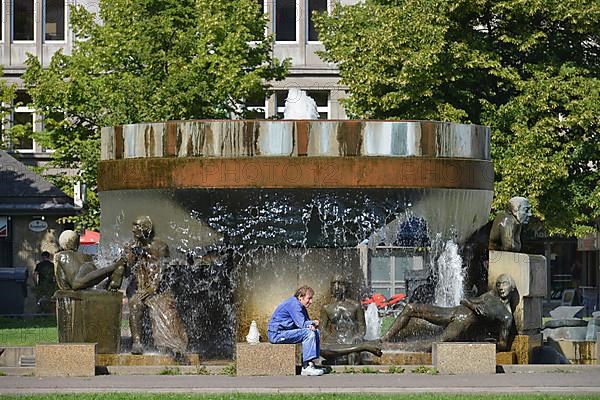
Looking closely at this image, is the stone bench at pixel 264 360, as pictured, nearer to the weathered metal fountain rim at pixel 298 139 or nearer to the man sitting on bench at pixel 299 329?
the man sitting on bench at pixel 299 329

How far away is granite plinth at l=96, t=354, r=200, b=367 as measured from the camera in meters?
22.9

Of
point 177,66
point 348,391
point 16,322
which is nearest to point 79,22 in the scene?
point 177,66

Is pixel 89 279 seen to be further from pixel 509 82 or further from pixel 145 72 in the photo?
pixel 145 72

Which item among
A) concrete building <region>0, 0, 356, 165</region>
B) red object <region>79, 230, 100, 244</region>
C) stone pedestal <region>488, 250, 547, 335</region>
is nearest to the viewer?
stone pedestal <region>488, 250, 547, 335</region>

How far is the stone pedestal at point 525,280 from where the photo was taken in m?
23.8

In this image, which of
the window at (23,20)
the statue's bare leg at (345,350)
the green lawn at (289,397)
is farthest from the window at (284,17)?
the green lawn at (289,397)

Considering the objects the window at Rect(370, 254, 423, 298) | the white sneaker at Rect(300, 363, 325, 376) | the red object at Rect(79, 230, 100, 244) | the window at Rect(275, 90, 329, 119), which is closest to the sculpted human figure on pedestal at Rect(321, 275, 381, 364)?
the white sneaker at Rect(300, 363, 325, 376)

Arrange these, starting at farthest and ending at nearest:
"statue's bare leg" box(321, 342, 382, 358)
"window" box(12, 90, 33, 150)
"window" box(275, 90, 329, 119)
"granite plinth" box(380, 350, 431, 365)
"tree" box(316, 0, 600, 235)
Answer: "window" box(275, 90, 329, 119) → "window" box(12, 90, 33, 150) → "tree" box(316, 0, 600, 235) → "granite plinth" box(380, 350, 431, 365) → "statue's bare leg" box(321, 342, 382, 358)

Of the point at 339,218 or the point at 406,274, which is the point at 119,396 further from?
the point at 406,274

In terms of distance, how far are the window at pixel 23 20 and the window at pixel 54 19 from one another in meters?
0.55

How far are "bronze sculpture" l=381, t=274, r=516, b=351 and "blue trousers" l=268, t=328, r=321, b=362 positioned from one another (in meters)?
2.03

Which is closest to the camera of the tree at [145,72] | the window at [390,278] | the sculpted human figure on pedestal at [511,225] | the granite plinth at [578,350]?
the sculpted human figure on pedestal at [511,225]

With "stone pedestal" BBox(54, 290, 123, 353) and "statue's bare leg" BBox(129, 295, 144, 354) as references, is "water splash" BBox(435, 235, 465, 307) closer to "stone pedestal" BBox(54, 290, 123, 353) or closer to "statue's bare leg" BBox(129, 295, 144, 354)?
"statue's bare leg" BBox(129, 295, 144, 354)

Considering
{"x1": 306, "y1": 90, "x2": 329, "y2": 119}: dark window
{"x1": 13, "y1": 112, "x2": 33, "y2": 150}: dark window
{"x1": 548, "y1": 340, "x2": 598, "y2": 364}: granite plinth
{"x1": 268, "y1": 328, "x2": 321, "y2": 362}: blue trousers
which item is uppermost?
{"x1": 306, "y1": 90, "x2": 329, "y2": 119}: dark window
